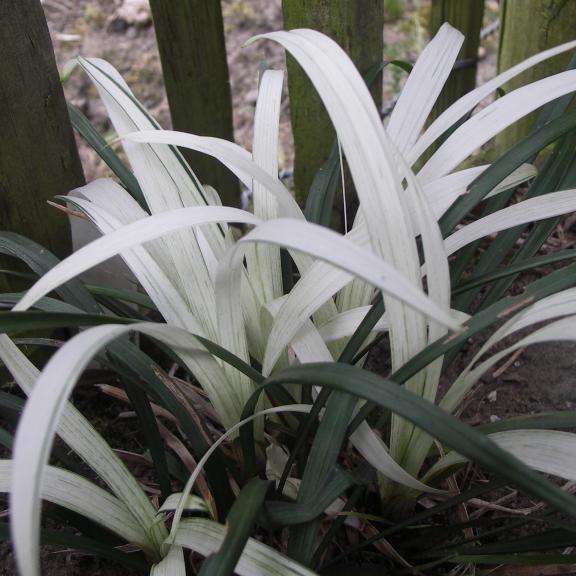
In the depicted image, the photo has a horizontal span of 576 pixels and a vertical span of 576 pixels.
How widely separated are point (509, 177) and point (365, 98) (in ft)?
1.12

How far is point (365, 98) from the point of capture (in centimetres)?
64

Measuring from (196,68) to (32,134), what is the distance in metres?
0.40

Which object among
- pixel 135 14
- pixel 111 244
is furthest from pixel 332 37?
pixel 135 14

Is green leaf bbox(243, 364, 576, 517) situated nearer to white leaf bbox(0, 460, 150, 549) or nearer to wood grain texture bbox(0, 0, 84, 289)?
white leaf bbox(0, 460, 150, 549)

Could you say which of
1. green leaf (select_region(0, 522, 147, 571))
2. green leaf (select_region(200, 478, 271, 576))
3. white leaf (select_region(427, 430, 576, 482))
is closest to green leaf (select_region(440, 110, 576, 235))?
white leaf (select_region(427, 430, 576, 482))

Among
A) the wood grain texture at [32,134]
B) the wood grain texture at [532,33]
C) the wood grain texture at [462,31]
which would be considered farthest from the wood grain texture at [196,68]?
the wood grain texture at [532,33]

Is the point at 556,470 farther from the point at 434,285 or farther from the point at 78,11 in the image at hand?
the point at 78,11

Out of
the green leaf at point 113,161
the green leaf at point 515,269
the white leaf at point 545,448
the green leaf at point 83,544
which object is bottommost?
the green leaf at point 83,544

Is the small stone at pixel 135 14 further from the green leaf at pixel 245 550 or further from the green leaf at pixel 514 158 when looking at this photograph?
the green leaf at pixel 245 550

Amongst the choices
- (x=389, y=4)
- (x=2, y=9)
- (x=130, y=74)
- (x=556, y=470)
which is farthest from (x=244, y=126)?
(x=556, y=470)

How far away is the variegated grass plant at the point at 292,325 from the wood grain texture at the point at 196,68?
0.34 meters

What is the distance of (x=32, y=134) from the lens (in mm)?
1009

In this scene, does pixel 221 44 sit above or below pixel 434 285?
above

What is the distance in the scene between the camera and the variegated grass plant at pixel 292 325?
1.74ft
